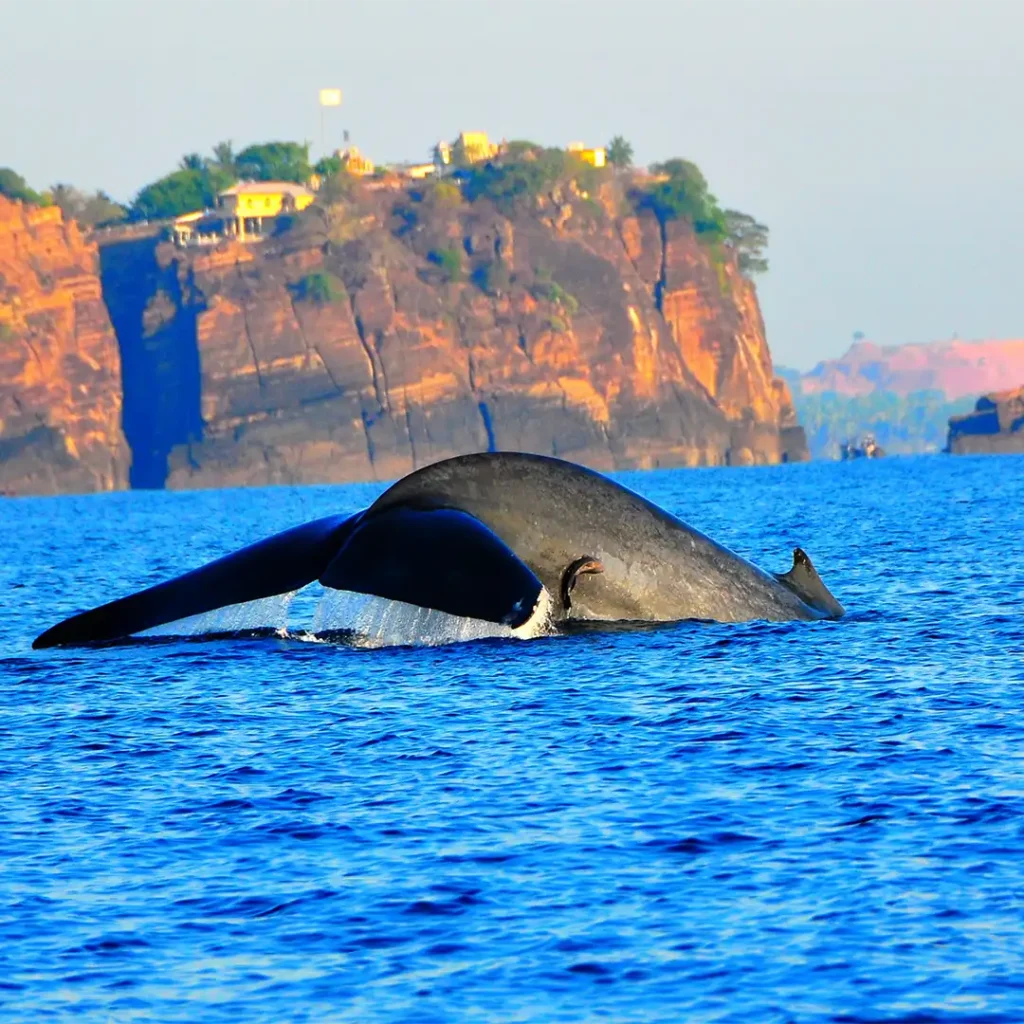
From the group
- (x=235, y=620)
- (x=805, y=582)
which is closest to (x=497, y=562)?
(x=235, y=620)

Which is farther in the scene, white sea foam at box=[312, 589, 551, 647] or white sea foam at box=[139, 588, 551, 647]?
white sea foam at box=[312, 589, 551, 647]

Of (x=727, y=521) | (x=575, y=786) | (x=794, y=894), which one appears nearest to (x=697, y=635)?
(x=575, y=786)

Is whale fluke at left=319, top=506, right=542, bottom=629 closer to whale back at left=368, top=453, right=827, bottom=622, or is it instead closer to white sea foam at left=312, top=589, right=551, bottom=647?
whale back at left=368, top=453, right=827, bottom=622

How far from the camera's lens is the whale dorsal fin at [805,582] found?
2306cm

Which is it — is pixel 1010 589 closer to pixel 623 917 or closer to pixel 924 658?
pixel 924 658

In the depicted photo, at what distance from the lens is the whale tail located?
57.9 feet

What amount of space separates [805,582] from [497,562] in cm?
672

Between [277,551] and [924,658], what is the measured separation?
7.77 metres

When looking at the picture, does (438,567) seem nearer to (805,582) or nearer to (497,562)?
(497,562)

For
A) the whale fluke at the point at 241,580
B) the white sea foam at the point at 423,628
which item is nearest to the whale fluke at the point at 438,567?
the whale fluke at the point at 241,580

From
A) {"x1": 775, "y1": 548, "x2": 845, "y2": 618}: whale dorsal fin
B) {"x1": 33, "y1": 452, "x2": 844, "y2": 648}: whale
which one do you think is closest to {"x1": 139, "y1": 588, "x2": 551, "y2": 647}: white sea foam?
{"x1": 33, "y1": 452, "x2": 844, "y2": 648}: whale

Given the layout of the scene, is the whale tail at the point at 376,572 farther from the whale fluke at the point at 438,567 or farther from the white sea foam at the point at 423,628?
the white sea foam at the point at 423,628

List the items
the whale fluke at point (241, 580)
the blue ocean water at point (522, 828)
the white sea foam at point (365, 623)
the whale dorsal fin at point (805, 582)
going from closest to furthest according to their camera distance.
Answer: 1. the blue ocean water at point (522, 828)
2. the whale fluke at point (241, 580)
3. the white sea foam at point (365, 623)
4. the whale dorsal fin at point (805, 582)

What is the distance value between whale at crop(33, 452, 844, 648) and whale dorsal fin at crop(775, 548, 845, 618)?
0.47 meters
